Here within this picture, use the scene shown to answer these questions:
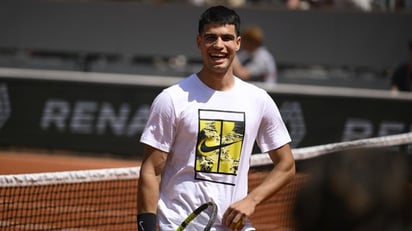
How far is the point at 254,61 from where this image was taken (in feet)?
52.7

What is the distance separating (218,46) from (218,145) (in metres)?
0.57

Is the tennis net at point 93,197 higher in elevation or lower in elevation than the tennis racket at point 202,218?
lower

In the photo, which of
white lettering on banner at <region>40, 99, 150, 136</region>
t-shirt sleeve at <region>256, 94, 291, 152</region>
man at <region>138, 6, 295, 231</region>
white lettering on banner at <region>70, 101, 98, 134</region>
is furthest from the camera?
white lettering on banner at <region>70, 101, 98, 134</region>

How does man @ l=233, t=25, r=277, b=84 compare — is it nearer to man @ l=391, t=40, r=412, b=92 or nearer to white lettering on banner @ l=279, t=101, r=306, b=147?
white lettering on banner @ l=279, t=101, r=306, b=147

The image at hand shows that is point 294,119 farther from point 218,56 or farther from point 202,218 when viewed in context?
point 202,218

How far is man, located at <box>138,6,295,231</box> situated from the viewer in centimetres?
553

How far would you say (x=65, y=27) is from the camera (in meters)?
20.3

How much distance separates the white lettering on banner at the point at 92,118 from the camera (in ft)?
52.6

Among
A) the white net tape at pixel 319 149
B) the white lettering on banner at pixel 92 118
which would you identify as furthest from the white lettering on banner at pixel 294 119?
the white net tape at pixel 319 149

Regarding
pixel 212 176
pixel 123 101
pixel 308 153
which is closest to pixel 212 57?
pixel 212 176

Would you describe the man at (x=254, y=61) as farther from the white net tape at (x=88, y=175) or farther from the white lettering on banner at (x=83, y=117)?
the white net tape at (x=88, y=175)

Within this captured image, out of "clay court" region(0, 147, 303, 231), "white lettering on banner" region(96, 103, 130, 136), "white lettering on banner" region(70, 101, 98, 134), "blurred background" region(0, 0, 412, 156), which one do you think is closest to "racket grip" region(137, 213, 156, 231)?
"clay court" region(0, 147, 303, 231)

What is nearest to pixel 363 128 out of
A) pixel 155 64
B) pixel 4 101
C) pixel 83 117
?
pixel 83 117

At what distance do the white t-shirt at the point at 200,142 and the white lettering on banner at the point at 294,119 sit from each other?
9.16m
